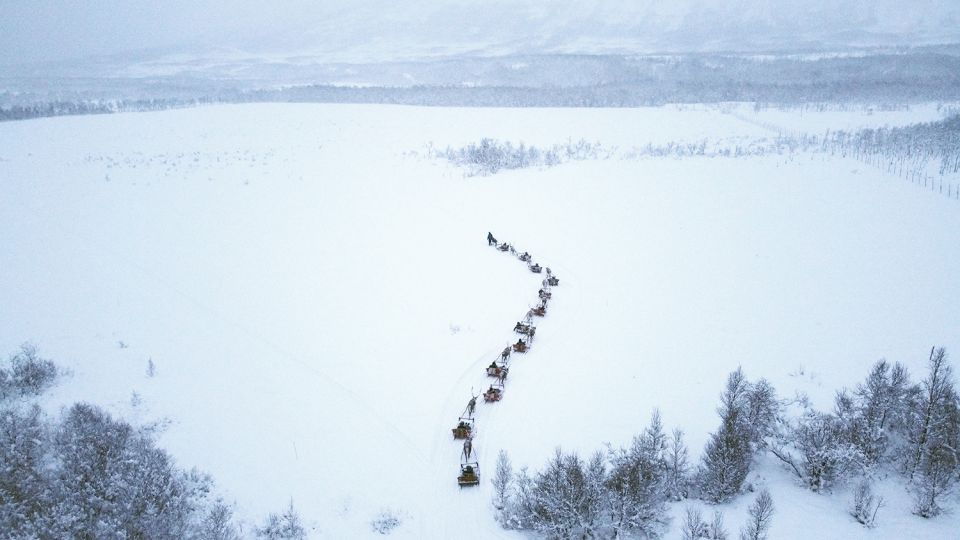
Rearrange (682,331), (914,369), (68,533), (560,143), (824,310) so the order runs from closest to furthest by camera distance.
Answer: (68,533) < (914,369) < (682,331) < (824,310) < (560,143)

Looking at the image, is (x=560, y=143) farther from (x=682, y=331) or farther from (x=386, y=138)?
(x=682, y=331)

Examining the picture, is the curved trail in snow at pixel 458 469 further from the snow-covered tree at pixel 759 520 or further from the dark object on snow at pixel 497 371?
the snow-covered tree at pixel 759 520

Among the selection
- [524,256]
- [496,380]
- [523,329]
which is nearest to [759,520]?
[496,380]

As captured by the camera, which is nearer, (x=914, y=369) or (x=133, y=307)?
(x=914, y=369)

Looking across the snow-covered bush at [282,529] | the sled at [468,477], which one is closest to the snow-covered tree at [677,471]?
the sled at [468,477]

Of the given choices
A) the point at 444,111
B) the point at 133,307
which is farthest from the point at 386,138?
the point at 133,307

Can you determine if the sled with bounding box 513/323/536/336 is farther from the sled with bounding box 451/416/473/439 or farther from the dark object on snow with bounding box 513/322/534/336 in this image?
the sled with bounding box 451/416/473/439

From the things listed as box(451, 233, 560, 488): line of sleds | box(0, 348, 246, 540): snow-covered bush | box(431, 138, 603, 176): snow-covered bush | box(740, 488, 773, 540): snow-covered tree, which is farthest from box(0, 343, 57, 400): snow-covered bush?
box(431, 138, 603, 176): snow-covered bush
